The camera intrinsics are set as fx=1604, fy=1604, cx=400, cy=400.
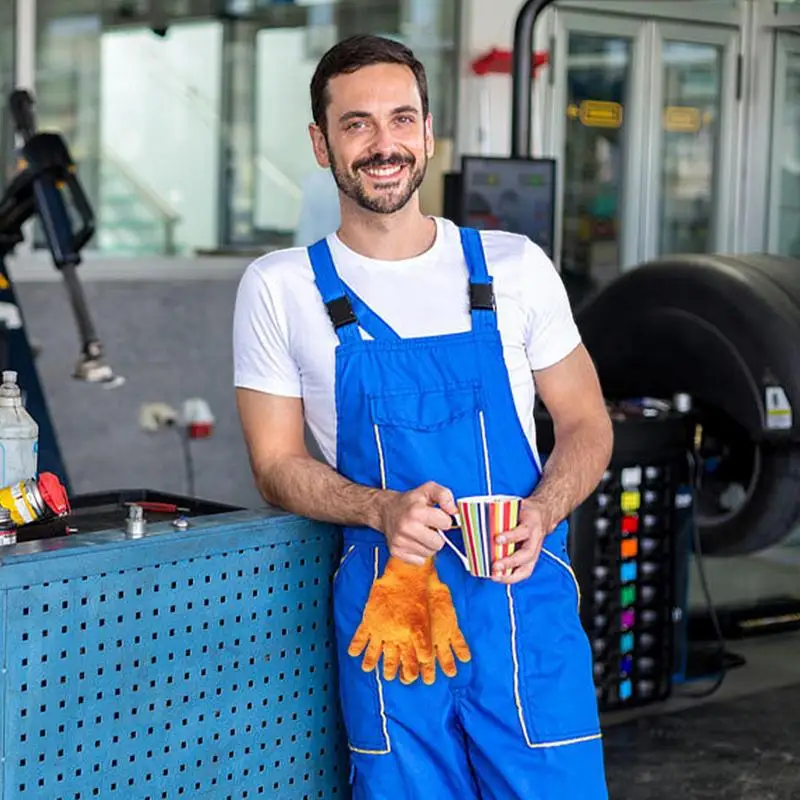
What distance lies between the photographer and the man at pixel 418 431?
247 cm

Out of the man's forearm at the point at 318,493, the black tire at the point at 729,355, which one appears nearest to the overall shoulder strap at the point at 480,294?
the man's forearm at the point at 318,493

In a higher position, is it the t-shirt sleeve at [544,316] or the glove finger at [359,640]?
the t-shirt sleeve at [544,316]

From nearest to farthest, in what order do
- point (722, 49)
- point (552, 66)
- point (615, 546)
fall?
point (615, 546) → point (552, 66) → point (722, 49)

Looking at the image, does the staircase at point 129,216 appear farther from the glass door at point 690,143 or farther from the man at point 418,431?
the man at point 418,431

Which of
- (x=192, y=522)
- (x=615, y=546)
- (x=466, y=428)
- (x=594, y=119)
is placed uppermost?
(x=594, y=119)

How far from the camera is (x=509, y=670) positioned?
246 centimetres

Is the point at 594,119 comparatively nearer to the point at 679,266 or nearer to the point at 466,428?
the point at 679,266

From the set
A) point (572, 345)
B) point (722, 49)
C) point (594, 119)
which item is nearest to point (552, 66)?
point (594, 119)

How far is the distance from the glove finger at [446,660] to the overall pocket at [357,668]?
0.37 feet

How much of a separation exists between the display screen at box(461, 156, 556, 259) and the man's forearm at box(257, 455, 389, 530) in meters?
2.70

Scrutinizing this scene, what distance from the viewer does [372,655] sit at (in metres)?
2.48

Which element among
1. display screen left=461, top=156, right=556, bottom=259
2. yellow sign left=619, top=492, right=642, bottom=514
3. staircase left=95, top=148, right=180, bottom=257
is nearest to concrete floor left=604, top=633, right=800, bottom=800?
yellow sign left=619, top=492, right=642, bottom=514

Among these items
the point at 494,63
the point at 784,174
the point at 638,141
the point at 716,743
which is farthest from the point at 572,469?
the point at 784,174

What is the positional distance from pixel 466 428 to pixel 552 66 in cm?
488
